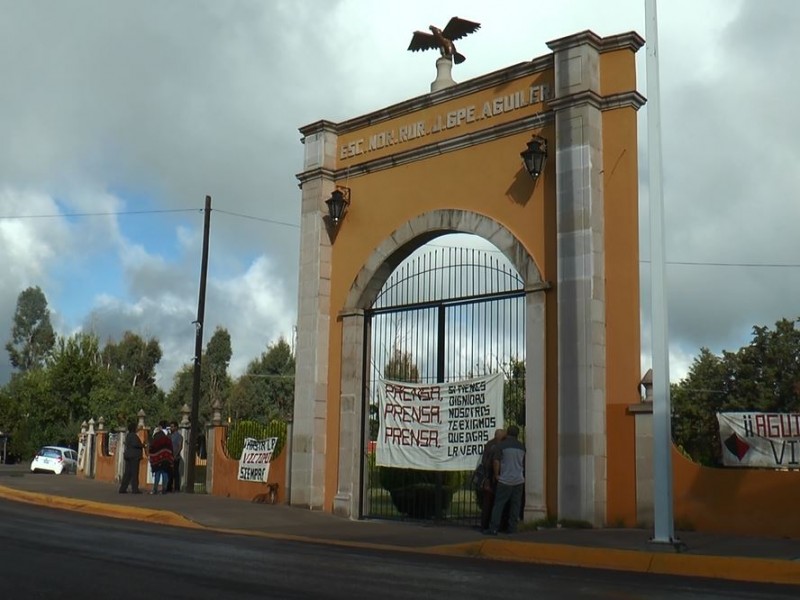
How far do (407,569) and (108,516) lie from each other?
8.79 meters

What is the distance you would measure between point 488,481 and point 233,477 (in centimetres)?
921

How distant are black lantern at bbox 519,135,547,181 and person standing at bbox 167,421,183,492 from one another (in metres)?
12.0

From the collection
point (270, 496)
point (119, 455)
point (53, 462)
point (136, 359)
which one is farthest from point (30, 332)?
point (270, 496)

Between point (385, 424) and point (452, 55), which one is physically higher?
A: point (452, 55)

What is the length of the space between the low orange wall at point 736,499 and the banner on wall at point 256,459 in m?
9.61

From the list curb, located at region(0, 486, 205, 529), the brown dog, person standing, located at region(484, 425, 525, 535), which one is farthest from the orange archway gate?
curb, located at region(0, 486, 205, 529)

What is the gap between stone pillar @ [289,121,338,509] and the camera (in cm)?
1731

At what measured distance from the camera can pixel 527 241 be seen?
14656 millimetres

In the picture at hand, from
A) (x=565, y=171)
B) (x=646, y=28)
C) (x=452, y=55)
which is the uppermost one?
(x=452, y=55)

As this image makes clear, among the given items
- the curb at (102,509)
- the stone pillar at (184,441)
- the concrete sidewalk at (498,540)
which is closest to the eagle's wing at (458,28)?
the concrete sidewalk at (498,540)

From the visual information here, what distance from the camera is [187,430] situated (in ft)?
82.7

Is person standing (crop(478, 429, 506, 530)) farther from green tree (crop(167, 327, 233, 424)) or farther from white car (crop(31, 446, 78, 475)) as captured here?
green tree (crop(167, 327, 233, 424))

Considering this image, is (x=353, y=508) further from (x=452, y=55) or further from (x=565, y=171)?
(x=452, y=55)

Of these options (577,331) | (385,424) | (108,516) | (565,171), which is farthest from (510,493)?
(108,516)
